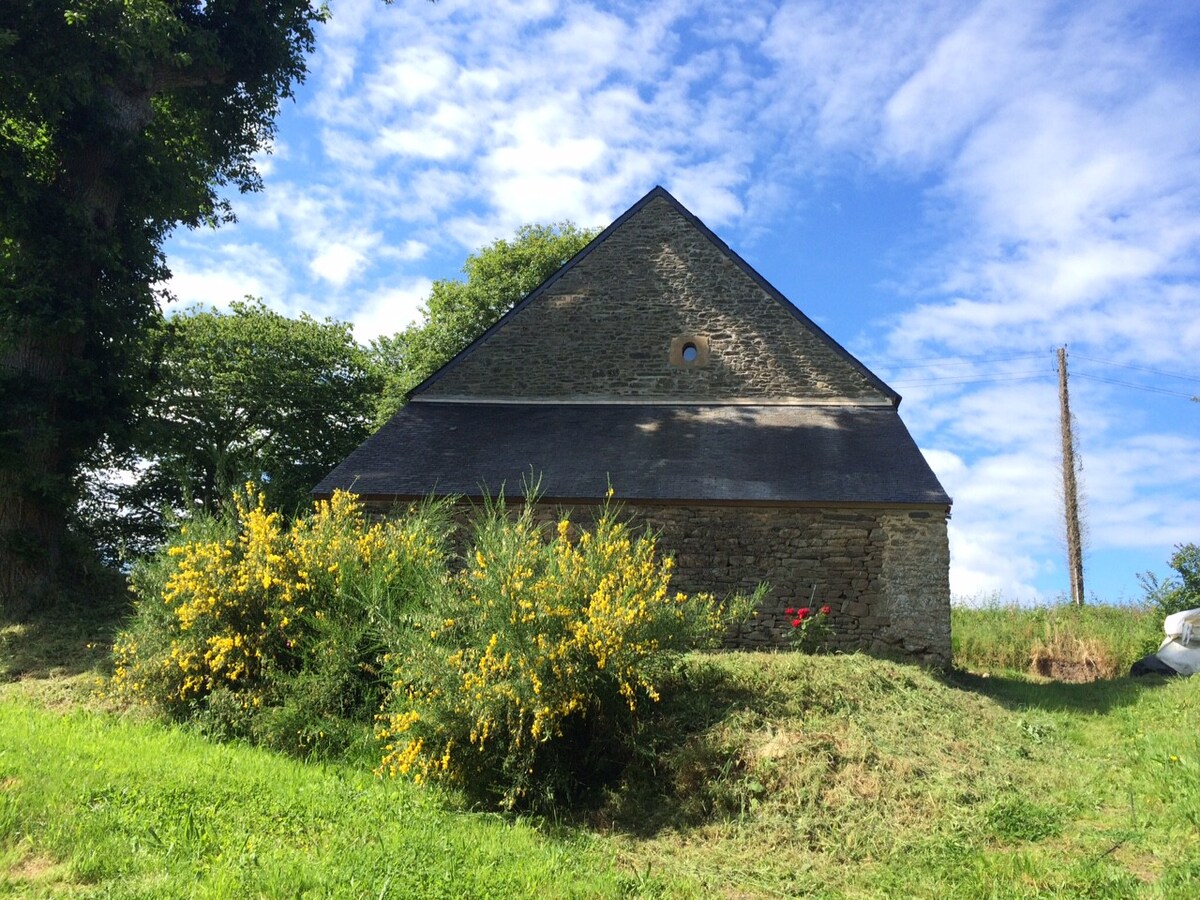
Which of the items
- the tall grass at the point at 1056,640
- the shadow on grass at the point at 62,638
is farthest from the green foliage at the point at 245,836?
the tall grass at the point at 1056,640

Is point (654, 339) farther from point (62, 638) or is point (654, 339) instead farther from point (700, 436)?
point (62, 638)

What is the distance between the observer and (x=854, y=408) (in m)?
16.1

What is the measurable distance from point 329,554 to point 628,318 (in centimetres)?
982

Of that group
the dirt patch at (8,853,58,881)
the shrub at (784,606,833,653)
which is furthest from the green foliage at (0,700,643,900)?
the shrub at (784,606,833,653)

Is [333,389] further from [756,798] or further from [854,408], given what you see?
[756,798]

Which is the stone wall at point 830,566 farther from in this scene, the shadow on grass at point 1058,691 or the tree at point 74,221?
the tree at point 74,221

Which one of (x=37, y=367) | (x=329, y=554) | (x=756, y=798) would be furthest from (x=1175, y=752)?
(x=37, y=367)

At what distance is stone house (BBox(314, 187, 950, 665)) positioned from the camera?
12469 mm

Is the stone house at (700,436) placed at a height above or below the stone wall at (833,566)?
above

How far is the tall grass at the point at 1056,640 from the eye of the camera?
15039mm

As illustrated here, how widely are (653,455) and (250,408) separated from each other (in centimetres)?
1230

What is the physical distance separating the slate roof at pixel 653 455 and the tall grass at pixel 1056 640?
4143mm

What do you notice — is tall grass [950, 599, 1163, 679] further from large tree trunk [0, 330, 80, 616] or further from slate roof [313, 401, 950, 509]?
large tree trunk [0, 330, 80, 616]

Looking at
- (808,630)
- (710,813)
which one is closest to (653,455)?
(808,630)
